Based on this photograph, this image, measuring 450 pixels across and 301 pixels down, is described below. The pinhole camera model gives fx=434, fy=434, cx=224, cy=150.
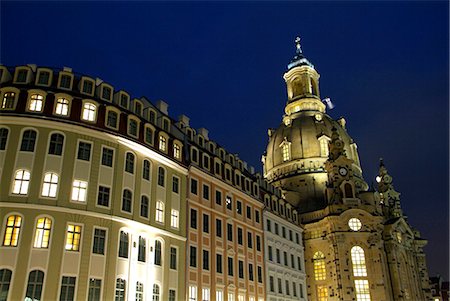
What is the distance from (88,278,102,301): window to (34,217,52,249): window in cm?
411

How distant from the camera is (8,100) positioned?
33.3 metres

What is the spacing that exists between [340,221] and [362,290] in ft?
38.0

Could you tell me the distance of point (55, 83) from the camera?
36250 mm

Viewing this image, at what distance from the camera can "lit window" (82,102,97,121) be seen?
3512 centimetres

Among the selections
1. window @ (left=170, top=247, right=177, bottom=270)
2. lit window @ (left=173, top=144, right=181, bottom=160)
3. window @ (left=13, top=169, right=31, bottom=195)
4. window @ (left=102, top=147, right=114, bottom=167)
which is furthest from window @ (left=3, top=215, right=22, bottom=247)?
lit window @ (left=173, top=144, right=181, bottom=160)

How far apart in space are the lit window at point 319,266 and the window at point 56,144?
2099 inches

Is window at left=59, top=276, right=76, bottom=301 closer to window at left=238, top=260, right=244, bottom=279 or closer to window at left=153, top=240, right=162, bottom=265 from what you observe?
window at left=153, top=240, right=162, bottom=265

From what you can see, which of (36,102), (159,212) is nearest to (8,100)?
(36,102)

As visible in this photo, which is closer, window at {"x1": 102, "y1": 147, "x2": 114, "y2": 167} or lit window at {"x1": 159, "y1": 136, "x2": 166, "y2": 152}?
window at {"x1": 102, "y1": 147, "x2": 114, "y2": 167}

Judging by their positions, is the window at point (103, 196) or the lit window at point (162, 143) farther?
the lit window at point (162, 143)

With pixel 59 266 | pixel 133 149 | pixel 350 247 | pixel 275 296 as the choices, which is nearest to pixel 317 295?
pixel 350 247

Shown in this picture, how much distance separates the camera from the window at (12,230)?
2906 cm

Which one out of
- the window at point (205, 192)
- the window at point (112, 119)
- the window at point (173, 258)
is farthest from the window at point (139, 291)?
the window at point (112, 119)

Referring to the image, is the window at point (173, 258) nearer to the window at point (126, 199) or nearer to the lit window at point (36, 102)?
the window at point (126, 199)
